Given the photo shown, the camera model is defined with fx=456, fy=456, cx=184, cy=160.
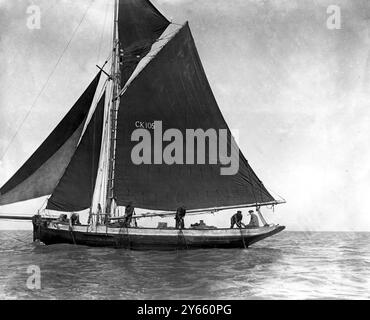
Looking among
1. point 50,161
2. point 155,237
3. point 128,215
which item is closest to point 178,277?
point 155,237

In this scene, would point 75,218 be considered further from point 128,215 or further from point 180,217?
point 180,217

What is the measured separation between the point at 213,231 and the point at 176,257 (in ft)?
14.4

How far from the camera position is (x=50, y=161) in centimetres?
2836

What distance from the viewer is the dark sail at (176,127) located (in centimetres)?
2833

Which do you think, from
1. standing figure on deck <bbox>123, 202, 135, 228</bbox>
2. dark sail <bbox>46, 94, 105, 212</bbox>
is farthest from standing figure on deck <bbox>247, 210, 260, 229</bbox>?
dark sail <bbox>46, 94, 105, 212</bbox>

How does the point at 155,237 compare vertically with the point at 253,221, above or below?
below

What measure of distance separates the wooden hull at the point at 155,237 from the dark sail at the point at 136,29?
421 inches

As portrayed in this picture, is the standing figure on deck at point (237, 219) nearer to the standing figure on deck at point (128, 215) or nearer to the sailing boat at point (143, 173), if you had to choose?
the sailing boat at point (143, 173)

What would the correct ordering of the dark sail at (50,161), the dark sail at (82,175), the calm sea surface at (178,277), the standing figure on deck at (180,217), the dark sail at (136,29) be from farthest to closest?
1. the dark sail at (136,29)
2. the dark sail at (82,175)
3. the standing figure on deck at (180,217)
4. the dark sail at (50,161)
5. the calm sea surface at (178,277)

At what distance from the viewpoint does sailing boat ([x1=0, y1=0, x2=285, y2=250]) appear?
27734 millimetres

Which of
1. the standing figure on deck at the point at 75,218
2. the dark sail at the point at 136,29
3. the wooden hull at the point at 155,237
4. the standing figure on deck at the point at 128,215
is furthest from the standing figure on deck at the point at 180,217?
the dark sail at the point at 136,29

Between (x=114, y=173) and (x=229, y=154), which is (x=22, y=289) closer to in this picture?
(x=114, y=173)

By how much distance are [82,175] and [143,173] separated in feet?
12.9

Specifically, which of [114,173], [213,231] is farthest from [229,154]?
[114,173]
